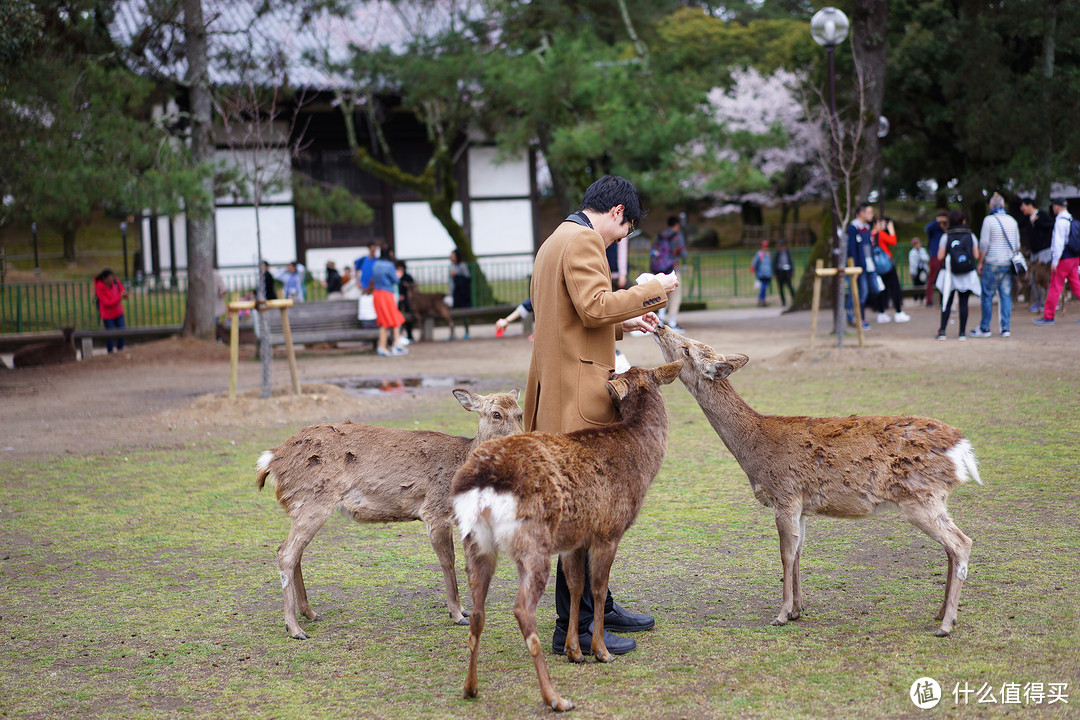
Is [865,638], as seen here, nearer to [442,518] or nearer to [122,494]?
[442,518]

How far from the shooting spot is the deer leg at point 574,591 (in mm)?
4176

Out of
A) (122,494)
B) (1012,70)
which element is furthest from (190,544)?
(1012,70)

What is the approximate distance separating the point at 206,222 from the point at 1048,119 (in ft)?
53.3

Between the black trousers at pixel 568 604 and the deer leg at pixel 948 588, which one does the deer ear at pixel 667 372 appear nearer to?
the black trousers at pixel 568 604

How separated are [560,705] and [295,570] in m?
1.66

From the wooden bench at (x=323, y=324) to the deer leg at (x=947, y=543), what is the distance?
13.3 metres

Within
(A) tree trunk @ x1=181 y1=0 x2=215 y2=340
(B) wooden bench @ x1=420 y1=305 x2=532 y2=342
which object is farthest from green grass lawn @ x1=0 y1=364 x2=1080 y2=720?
(B) wooden bench @ x1=420 y1=305 x2=532 y2=342

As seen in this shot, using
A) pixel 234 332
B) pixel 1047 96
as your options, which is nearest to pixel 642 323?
pixel 234 332

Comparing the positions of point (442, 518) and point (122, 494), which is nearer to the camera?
point (442, 518)

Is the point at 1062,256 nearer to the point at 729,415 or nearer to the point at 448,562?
the point at 729,415

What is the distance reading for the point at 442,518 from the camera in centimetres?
492

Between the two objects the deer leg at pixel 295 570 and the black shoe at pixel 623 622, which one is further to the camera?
the deer leg at pixel 295 570

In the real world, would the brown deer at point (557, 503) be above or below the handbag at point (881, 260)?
below

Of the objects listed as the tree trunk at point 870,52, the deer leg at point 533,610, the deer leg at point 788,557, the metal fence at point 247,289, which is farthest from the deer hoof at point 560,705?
the metal fence at point 247,289
